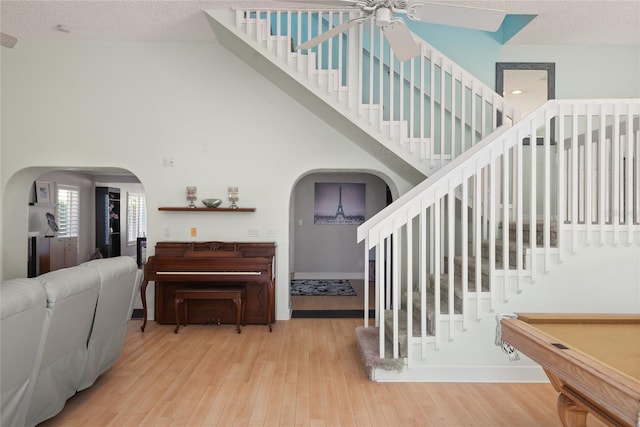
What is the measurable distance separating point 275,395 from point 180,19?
389 centimetres

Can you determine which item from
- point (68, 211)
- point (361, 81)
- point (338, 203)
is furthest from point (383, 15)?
point (68, 211)

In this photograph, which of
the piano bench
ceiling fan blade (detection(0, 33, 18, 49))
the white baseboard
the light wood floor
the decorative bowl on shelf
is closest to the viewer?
the light wood floor

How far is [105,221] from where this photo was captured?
9.47m

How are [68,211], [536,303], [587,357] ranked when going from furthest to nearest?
[68,211], [536,303], [587,357]

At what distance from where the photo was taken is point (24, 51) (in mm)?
4914

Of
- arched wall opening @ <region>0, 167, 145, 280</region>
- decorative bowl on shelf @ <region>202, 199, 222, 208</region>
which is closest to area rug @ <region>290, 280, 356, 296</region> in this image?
decorative bowl on shelf @ <region>202, 199, 222, 208</region>

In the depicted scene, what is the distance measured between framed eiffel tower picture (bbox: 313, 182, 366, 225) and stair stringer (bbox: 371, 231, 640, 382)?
5303 mm

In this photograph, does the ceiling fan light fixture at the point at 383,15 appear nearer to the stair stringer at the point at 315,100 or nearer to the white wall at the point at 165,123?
the stair stringer at the point at 315,100

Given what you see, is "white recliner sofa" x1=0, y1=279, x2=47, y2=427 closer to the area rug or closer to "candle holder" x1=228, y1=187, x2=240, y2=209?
"candle holder" x1=228, y1=187, x2=240, y2=209

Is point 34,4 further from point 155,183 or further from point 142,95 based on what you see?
point 155,183

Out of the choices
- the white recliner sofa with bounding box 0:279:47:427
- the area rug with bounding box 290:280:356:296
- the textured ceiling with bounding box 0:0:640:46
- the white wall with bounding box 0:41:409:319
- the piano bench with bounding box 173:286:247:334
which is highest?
the textured ceiling with bounding box 0:0:640:46

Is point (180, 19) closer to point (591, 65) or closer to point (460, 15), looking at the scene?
point (460, 15)

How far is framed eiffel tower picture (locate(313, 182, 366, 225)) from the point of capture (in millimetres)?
8422

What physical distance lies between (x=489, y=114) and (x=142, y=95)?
4341mm
